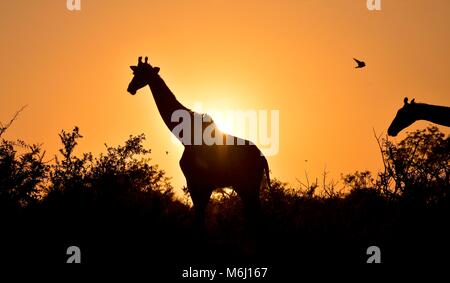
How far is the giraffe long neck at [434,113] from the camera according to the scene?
1683cm

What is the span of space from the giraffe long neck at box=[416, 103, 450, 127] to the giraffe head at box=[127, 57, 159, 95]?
9123mm

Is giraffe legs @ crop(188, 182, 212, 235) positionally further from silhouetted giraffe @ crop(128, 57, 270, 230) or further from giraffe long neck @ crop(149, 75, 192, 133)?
giraffe long neck @ crop(149, 75, 192, 133)

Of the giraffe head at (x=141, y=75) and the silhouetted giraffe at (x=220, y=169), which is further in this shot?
the giraffe head at (x=141, y=75)

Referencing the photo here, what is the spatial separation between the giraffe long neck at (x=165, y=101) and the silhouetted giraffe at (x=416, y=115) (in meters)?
8.60

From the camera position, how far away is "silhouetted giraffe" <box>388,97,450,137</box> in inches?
664

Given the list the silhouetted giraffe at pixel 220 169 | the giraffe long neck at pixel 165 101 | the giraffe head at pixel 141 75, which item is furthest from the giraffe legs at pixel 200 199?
the giraffe head at pixel 141 75

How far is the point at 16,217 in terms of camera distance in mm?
10914

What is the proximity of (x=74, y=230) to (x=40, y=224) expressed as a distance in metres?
0.76

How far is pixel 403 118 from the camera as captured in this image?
18.0m

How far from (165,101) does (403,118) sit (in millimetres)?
9008

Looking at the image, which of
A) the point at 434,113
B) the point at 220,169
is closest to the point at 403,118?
the point at 434,113

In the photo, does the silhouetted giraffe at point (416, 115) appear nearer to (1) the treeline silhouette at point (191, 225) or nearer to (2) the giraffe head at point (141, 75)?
(1) the treeline silhouette at point (191, 225)
